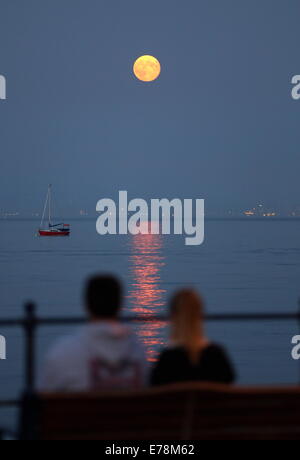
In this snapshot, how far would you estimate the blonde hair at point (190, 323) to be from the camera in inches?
157

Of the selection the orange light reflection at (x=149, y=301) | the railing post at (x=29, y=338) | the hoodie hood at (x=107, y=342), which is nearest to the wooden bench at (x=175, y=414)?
the hoodie hood at (x=107, y=342)

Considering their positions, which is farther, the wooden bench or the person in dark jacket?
the person in dark jacket

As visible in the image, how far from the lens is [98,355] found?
12.9ft

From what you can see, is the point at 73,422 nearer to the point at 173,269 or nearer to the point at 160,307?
the point at 160,307

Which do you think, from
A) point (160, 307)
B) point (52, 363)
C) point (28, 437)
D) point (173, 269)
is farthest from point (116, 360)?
point (173, 269)

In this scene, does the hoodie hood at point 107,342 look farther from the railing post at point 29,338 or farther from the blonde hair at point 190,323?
the railing post at point 29,338

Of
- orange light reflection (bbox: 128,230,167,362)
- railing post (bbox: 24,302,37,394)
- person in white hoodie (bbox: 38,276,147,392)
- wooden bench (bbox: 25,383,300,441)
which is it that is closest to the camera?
wooden bench (bbox: 25,383,300,441)

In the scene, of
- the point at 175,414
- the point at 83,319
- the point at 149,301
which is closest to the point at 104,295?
the point at 175,414

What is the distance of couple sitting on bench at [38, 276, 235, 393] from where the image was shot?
3.92 m

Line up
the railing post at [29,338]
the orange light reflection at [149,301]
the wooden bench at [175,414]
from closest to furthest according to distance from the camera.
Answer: the wooden bench at [175,414] → the railing post at [29,338] → the orange light reflection at [149,301]

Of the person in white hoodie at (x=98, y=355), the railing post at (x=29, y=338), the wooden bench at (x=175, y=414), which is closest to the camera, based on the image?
the wooden bench at (x=175, y=414)

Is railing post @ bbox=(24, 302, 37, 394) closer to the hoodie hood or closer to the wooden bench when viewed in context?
the hoodie hood

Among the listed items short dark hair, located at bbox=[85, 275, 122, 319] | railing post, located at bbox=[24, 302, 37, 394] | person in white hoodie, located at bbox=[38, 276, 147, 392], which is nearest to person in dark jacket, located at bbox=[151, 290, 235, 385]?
person in white hoodie, located at bbox=[38, 276, 147, 392]
